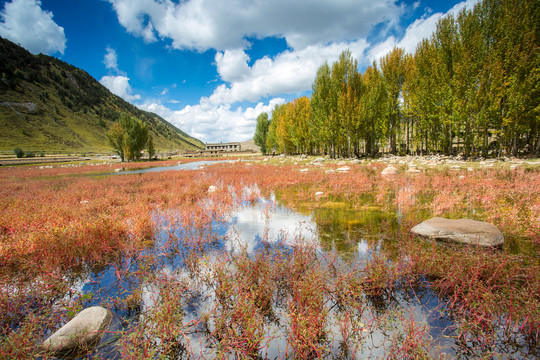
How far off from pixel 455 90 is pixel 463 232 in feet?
81.5

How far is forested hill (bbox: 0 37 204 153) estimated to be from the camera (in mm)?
80675

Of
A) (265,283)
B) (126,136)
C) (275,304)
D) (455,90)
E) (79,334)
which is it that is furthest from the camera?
(126,136)

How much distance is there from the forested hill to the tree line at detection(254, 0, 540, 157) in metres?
99.6

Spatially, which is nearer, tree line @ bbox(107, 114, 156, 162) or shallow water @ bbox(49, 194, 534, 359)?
shallow water @ bbox(49, 194, 534, 359)

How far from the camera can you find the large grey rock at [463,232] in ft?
15.9

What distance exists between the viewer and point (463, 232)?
513cm

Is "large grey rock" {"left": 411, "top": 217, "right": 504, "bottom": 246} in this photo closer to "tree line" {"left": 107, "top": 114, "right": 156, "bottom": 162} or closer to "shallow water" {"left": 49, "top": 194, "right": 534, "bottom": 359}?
"shallow water" {"left": 49, "top": 194, "right": 534, "bottom": 359}

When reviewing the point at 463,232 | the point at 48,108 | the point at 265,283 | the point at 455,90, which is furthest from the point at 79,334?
the point at 48,108

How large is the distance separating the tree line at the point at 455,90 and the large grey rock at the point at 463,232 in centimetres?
2107

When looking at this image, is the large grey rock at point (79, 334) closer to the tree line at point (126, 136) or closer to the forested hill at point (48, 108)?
the tree line at point (126, 136)

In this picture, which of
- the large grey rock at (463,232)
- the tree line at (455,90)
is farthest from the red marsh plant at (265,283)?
the tree line at (455,90)

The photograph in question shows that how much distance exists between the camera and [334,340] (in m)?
2.88

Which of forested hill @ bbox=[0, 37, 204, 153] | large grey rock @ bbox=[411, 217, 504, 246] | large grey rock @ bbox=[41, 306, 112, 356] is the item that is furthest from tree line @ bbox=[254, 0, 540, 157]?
forested hill @ bbox=[0, 37, 204, 153]

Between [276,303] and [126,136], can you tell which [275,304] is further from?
[126,136]
